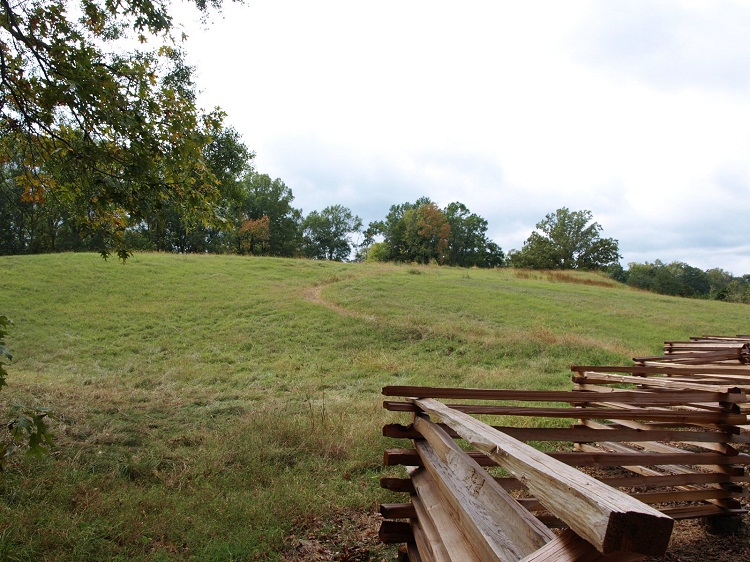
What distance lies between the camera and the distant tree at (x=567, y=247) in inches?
3216

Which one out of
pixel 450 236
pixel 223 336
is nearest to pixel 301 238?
pixel 450 236

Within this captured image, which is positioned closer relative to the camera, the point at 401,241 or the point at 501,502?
the point at 501,502

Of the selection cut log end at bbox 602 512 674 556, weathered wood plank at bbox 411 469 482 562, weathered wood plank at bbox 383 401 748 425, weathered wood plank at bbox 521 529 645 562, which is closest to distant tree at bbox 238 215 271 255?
weathered wood plank at bbox 383 401 748 425

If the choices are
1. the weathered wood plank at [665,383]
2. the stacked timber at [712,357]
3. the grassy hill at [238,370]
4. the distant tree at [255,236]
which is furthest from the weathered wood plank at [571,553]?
the distant tree at [255,236]

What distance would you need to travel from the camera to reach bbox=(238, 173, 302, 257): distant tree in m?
72.0

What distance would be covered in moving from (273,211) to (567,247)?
4972 centimetres

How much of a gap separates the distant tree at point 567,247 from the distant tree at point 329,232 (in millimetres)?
30846

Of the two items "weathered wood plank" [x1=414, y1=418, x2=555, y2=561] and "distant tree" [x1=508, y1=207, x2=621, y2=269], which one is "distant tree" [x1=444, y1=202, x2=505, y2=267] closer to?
"distant tree" [x1=508, y1=207, x2=621, y2=269]

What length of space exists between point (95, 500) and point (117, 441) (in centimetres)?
237

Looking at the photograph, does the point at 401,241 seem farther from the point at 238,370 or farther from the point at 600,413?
the point at 600,413

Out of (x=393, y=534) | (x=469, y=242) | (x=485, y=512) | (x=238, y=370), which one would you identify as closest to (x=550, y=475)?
(x=485, y=512)

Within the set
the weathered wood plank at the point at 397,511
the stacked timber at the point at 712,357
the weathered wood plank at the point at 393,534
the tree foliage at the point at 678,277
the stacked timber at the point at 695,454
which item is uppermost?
the tree foliage at the point at 678,277

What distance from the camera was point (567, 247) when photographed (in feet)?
278

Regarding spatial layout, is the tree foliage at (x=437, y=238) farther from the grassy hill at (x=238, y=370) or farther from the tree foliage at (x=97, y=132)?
the tree foliage at (x=97, y=132)
